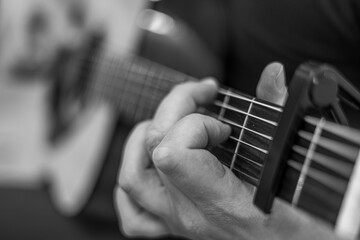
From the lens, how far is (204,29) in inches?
37.8

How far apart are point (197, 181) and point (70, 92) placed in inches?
28.1

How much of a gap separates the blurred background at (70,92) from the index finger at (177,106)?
15.2 inches

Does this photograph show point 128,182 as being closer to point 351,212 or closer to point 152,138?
point 152,138

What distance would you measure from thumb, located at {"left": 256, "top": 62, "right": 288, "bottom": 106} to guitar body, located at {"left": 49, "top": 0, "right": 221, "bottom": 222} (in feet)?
1.50

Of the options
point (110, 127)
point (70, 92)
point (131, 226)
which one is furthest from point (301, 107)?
point (70, 92)

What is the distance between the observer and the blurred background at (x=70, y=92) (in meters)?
0.93

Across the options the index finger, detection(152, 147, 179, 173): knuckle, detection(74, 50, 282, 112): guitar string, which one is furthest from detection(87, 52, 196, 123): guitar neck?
detection(152, 147, 179, 173): knuckle

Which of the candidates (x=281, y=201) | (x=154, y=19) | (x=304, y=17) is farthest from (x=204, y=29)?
(x=281, y=201)

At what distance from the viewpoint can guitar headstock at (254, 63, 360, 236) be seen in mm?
314

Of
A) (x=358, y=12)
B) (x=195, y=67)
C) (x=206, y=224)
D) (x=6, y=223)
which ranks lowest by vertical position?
(x=6, y=223)

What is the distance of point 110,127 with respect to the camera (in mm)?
935

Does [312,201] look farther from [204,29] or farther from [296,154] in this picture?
[204,29]

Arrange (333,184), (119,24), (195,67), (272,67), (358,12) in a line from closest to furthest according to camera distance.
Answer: (333,184), (272,67), (358,12), (195,67), (119,24)

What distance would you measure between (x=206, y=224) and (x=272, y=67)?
0.43 feet
